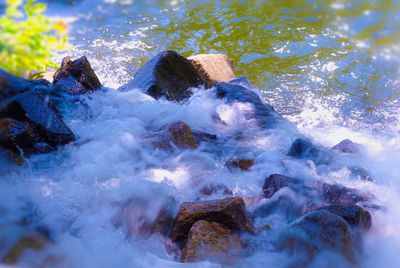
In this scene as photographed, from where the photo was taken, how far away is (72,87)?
732 centimetres

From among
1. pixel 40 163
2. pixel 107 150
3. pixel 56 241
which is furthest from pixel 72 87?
pixel 56 241

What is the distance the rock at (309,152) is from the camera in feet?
21.1

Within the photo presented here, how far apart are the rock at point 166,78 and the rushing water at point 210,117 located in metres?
0.32

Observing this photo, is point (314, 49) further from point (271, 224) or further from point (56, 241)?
point (56, 241)

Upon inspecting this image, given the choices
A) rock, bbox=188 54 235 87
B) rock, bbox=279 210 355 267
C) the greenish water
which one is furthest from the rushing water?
rock, bbox=188 54 235 87

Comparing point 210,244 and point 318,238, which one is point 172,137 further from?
point 318,238

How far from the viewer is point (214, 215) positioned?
14.2 feet

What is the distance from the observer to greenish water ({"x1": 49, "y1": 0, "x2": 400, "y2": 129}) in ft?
29.1

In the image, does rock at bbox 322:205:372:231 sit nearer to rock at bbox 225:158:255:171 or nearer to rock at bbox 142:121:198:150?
rock at bbox 225:158:255:171

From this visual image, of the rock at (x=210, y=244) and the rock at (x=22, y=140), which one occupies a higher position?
the rock at (x=22, y=140)

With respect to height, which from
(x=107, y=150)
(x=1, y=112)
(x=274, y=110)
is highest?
(x=1, y=112)

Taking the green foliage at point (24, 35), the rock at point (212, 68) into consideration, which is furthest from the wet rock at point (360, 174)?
the green foliage at point (24, 35)

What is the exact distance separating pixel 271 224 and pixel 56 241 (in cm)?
221

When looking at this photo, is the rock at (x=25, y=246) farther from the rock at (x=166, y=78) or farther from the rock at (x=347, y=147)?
the rock at (x=347, y=147)
